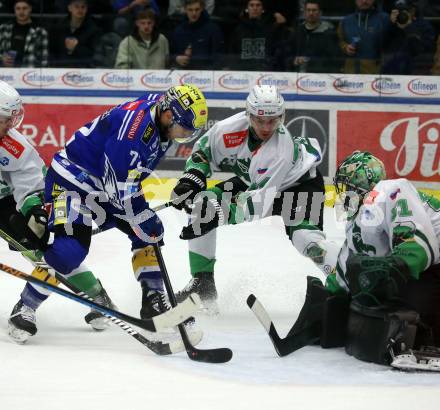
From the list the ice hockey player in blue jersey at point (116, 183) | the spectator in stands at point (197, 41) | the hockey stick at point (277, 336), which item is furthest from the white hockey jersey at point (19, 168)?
the spectator in stands at point (197, 41)

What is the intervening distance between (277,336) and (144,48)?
4.48 metres

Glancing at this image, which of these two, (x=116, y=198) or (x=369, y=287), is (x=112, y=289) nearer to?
(x=116, y=198)

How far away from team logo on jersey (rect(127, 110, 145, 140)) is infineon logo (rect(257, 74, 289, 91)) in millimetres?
3717

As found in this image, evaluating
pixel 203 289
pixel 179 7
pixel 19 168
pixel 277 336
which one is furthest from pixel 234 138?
pixel 179 7

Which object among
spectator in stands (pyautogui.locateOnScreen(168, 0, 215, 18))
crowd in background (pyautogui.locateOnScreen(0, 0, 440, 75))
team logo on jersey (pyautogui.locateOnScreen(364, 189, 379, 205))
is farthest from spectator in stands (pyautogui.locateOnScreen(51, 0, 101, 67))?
team logo on jersey (pyautogui.locateOnScreen(364, 189, 379, 205))

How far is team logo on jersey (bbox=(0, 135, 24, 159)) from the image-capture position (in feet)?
15.2

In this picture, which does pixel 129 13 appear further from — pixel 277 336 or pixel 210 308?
pixel 277 336

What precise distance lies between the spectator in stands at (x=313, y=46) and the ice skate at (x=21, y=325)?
13.4 ft

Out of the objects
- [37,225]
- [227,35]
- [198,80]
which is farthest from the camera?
[227,35]

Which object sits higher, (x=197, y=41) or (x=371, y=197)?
(x=371, y=197)

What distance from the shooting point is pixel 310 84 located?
7.75m

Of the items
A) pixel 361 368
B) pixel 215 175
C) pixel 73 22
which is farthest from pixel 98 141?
pixel 73 22

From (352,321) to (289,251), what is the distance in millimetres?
2296

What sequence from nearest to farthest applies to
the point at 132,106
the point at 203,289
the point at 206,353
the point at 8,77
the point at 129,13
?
the point at 206,353 → the point at 132,106 → the point at 203,289 → the point at 8,77 → the point at 129,13
